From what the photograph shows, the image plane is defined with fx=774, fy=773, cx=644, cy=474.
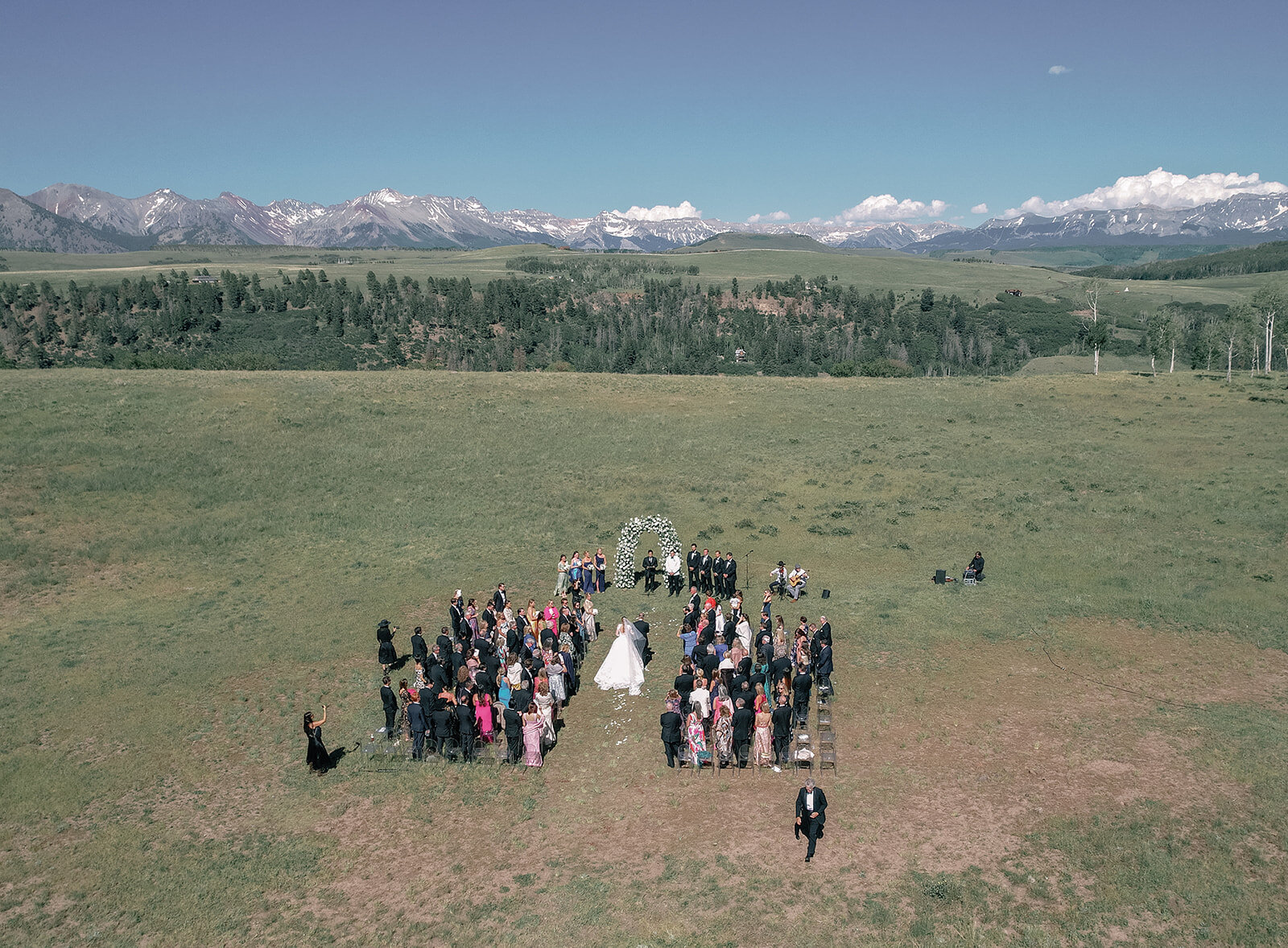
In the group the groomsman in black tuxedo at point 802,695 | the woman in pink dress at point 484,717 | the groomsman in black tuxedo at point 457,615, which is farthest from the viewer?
the groomsman in black tuxedo at point 457,615

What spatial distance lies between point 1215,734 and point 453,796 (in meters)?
17.8

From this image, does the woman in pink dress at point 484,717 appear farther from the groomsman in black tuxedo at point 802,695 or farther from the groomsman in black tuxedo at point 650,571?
the groomsman in black tuxedo at point 650,571

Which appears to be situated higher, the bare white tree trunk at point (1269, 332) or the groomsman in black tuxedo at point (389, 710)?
the bare white tree trunk at point (1269, 332)

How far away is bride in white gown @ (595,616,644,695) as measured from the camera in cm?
2267

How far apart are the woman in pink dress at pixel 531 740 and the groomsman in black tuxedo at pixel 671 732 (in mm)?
3040

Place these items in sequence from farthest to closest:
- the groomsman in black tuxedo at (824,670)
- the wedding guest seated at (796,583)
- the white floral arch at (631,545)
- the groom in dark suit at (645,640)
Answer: the white floral arch at (631,545) < the wedding guest seated at (796,583) < the groom in dark suit at (645,640) < the groomsman in black tuxedo at (824,670)

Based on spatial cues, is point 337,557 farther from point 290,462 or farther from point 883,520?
point 883,520

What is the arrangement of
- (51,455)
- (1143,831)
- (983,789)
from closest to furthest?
(1143,831)
(983,789)
(51,455)

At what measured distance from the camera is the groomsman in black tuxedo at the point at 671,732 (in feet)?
58.7

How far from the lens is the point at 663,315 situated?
599 ft

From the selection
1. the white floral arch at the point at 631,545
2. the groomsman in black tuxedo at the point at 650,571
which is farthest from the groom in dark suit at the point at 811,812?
the white floral arch at the point at 631,545

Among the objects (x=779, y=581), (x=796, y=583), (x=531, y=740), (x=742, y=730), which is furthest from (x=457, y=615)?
(x=796, y=583)

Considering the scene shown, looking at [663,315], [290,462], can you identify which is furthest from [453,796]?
[663,315]

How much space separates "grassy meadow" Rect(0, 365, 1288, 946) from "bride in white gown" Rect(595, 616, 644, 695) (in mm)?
472
